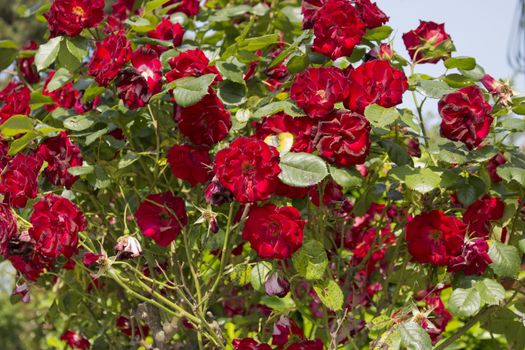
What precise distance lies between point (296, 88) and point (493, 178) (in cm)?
62

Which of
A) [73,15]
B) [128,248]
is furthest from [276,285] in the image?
[73,15]

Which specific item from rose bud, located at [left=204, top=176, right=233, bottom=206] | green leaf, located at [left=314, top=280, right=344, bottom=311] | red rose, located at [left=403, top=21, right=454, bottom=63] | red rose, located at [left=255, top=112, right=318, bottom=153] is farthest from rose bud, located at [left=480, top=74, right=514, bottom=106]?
rose bud, located at [left=204, top=176, right=233, bottom=206]

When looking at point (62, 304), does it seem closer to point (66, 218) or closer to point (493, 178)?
point (66, 218)

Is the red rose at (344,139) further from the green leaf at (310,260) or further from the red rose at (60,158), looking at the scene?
the red rose at (60,158)

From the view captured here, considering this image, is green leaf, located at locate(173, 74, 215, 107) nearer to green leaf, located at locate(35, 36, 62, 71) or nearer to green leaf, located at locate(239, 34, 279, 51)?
green leaf, located at locate(239, 34, 279, 51)

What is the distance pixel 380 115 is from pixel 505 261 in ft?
1.53

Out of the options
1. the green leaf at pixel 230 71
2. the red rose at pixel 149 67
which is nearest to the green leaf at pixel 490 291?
the green leaf at pixel 230 71

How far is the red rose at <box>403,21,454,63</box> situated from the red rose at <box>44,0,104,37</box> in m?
0.74

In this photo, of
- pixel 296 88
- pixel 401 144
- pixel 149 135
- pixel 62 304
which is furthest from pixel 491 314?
pixel 62 304

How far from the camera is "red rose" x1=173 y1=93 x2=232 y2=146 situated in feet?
5.48

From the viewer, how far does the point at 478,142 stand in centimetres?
163

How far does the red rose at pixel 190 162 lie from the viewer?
172 centimetres

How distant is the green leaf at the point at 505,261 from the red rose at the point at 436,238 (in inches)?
3.0

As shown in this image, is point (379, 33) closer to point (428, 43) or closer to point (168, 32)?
point (428, 43)
